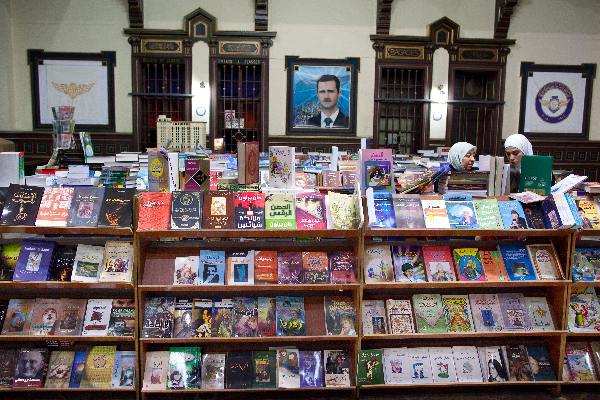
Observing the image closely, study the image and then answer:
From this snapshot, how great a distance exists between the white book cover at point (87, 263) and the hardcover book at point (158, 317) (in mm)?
356

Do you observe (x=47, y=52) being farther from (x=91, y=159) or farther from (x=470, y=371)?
(x=470, y=371)

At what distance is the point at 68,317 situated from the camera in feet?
11.2

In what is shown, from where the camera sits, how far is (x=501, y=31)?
10227 mm

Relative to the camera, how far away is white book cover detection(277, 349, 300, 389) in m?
3.40

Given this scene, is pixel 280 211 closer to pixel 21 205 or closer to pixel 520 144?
pixel 21 205

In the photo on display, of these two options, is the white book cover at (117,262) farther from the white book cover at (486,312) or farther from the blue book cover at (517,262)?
the blue book cover at (517,262)

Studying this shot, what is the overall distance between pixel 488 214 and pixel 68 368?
2.72 meters

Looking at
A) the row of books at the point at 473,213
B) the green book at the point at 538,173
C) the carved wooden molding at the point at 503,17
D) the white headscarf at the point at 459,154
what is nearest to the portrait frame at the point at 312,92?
the carved wooden molding at the point at 503,17

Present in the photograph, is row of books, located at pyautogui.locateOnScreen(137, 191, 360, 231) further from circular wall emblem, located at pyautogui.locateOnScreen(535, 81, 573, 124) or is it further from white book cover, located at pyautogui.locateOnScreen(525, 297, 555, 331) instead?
circular wall emblem, located at pyautogui.locateOnScreen(535, 81, 573, 124)

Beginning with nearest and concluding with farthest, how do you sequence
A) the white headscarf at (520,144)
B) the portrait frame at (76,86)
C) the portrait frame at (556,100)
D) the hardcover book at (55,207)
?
the hardcover book at (55,207) < the white headscarf at (520,144) < the portrait frame at (76,86) < the portrait frame at (556,100)

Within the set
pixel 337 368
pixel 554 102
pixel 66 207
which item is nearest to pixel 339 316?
pixel 337 368

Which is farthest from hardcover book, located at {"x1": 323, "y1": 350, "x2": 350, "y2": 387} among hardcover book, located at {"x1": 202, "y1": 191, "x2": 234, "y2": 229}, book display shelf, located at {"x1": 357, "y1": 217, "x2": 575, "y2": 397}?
hardcover book, located at {"x1": 202, "y1": 191, "x2": 234, "y2": 229}

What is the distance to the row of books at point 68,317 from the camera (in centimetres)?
338

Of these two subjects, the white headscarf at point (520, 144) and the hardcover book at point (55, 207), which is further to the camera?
the white headscarf at point (520, 144)
